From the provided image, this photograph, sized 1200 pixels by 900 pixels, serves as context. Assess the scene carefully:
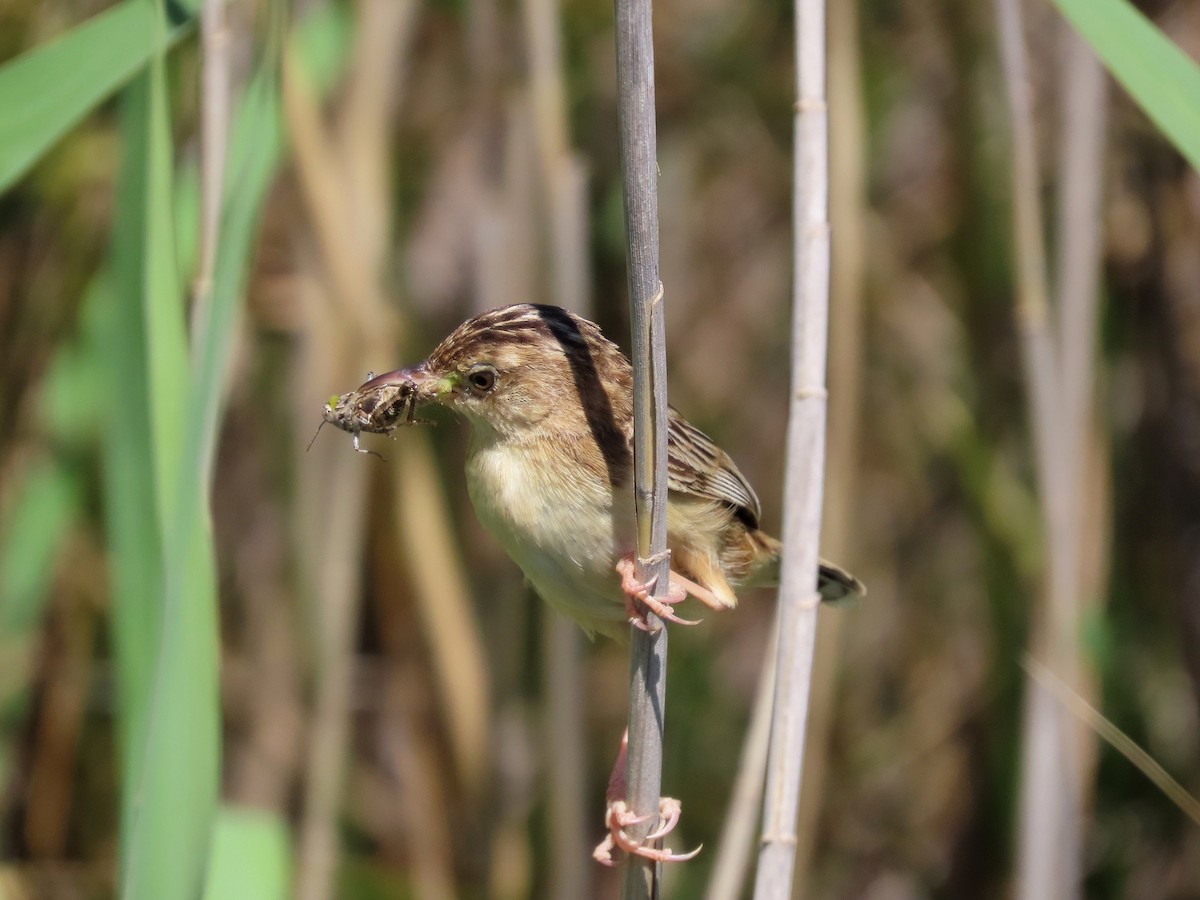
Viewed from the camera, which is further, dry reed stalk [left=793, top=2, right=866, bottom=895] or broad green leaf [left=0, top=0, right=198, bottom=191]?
dry reed stalk [left=793, top=2, right=866, bottom=895]

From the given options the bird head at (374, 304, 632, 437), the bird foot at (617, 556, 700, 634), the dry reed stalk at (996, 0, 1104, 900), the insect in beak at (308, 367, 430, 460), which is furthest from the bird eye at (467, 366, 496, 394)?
the dry reed stalk at (996, 0, 1104, 900)

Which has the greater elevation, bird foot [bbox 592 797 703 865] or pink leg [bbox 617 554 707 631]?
pink leg [bbox 617 554 707 631]

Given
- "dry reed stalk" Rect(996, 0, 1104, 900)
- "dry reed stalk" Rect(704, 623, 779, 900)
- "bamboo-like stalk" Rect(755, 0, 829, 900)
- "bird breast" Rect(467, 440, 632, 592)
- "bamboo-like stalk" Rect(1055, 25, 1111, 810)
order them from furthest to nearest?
"bamboo-like stalk" Rect(1055, 25, 1111, 810)
"dry reed stalk" Rect(996, 0, 1104, 900)
"dry reed stalk" Rect(704, 623, 779, 900)
"bird breast" Rect(467, 440, 632, 592)
"bamboo-like stalk" Rect(755, 0, 829, 900)

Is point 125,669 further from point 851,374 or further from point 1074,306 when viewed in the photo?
point 1074,306

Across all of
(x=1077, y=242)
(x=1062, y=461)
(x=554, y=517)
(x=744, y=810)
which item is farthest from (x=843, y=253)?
(x=744, y=810)

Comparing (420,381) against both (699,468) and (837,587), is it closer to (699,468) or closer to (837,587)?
(699,468)

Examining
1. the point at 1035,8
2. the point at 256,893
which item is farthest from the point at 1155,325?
the point at 256,893

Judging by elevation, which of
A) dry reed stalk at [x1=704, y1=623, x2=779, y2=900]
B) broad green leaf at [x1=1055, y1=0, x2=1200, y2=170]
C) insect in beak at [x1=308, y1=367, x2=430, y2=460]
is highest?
broad green leaf at [x1=1055, y1=0, x2=1200, y2=170]

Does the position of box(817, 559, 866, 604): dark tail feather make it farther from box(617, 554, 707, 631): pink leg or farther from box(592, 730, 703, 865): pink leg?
box(617, 554, 707, 631): pink leg
